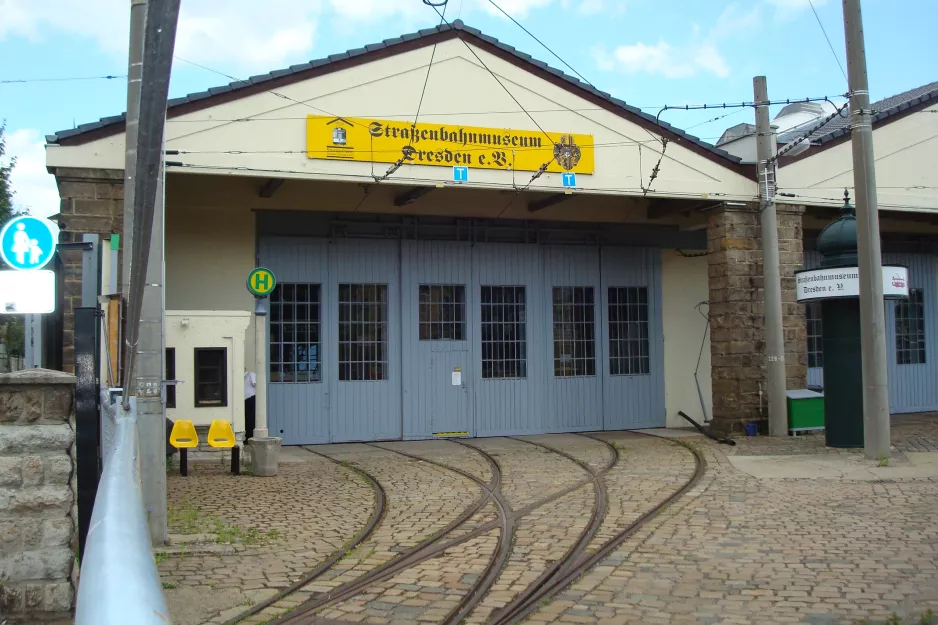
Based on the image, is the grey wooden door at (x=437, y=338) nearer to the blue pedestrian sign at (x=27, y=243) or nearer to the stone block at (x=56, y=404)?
the blue pedestrian sign at (x=27, y=243)

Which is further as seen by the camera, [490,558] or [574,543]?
[574,543]

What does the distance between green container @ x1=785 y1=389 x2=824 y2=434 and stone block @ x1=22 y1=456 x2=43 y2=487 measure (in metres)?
13.7

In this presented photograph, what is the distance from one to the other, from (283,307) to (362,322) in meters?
1.52

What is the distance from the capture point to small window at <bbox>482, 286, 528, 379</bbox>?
17828 millimetres

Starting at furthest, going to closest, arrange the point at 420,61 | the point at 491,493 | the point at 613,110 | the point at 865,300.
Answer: the point at 613,110, the point at 420,61, the point at 865,300, the point at 491,493

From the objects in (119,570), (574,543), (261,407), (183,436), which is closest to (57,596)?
(119,570)

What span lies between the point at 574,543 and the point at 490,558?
2.89 feet

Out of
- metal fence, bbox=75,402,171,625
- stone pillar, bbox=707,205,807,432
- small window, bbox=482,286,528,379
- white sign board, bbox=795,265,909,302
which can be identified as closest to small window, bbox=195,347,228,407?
small window, bbox=482,286,528,379

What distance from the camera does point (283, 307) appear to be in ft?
54.0

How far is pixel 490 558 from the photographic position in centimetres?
712

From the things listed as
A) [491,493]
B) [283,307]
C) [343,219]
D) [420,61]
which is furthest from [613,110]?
[491,493]

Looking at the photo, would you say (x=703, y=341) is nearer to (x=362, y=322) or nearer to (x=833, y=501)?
(x=362, y=322)

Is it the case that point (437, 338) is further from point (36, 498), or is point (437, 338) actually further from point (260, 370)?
point (36, 498)

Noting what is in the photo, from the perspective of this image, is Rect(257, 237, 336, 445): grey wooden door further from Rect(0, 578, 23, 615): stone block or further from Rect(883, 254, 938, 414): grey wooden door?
Rect(883, 254, 938, 414): grey wooden door
